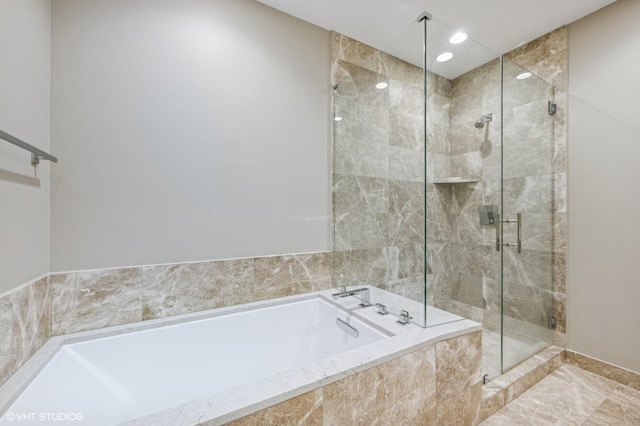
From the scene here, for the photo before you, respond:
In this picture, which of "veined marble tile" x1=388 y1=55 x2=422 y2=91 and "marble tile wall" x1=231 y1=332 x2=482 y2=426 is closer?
"marble tile wall" x1=231 y1=332 x2=482 y2=426

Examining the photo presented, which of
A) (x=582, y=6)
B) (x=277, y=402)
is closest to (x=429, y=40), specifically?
(x=582, y=6)

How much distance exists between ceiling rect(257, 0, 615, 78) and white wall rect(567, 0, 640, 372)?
26cm

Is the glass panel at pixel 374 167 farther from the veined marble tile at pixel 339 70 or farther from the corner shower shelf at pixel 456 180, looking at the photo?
the corner shower shelf at pixel 456 180

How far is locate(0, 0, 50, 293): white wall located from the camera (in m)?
1.04

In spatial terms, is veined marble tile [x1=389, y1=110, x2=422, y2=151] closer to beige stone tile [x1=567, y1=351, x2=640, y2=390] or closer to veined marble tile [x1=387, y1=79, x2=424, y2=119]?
veined marble tile [x1=387, y1=79, x2=424, y2=119]

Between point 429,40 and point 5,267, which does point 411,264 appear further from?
point 5,267

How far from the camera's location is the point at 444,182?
92.8 inches

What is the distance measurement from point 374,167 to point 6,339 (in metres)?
2.14

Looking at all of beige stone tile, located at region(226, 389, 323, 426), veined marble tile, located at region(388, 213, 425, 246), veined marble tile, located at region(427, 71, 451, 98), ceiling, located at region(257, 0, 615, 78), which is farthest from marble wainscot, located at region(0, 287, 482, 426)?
ceiling, located at region(257, 0, 615, 78)

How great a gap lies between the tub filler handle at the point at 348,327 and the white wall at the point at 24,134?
1.53 m

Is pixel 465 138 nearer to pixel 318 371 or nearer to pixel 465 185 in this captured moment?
pixel 465 185

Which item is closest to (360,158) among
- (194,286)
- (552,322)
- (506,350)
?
(194,286)

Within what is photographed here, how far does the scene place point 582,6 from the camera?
6.28 ft

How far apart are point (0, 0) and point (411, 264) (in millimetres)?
2389
